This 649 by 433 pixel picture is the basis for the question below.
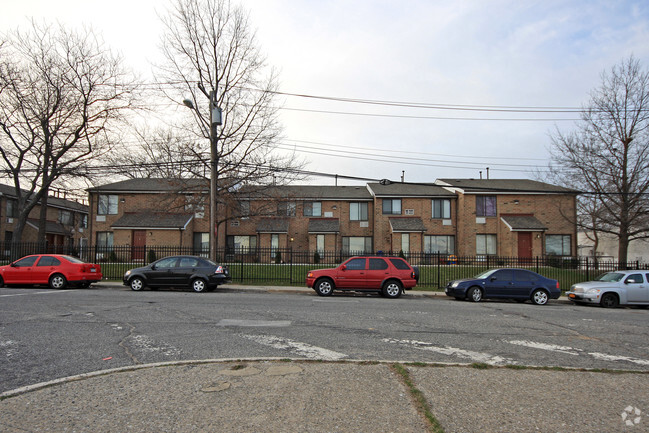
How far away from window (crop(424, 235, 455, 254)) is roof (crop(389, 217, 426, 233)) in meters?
1.64

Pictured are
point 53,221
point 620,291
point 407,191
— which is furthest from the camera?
point 53,221

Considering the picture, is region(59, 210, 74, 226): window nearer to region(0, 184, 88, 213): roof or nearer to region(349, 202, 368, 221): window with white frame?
region(0, 184, 88, 213): roof

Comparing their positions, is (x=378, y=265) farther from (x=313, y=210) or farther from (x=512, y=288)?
(x=313, y=210)

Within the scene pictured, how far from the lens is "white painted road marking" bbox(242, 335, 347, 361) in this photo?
6339mm

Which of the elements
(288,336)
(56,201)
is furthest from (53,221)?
(288,336)

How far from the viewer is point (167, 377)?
5.10 metres

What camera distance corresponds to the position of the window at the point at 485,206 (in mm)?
34656

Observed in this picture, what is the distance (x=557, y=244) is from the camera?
3456 centimetres

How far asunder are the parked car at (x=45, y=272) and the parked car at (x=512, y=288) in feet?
49.4

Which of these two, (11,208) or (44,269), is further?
(11,208)

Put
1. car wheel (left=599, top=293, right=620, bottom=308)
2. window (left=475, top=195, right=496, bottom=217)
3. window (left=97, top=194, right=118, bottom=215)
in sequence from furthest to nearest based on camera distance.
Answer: window (left=97, top=194, right=118, bottom=215), window (left=475, top=195, right=496, bottom=217), car wheel (left=599, top=293, right=620, bottom=308)

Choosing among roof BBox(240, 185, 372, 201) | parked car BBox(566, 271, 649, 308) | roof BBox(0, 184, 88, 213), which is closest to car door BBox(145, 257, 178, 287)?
roof BBox(240, 185, 372, 201)

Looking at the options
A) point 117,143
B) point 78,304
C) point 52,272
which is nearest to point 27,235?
point 117,143

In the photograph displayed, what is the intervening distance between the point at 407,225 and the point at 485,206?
6.53 metres
